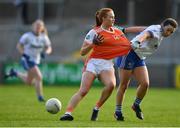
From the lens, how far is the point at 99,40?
14.1 metres

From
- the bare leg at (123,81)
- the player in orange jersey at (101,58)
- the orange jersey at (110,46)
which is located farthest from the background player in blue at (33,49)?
the player in orange jersey at (101,58)

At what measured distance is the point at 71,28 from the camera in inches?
1315

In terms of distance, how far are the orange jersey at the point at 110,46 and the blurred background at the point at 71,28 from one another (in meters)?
16.8

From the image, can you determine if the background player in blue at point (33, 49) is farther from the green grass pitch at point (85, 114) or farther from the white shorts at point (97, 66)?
the white shorts at point (97, 66)

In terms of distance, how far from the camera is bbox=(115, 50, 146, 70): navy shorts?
49.1 ft

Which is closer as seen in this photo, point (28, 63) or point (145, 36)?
point (145, 36)

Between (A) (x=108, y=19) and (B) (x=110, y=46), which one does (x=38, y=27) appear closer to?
(B) (x=110, y=46)

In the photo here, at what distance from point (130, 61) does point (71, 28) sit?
18555 millimetres

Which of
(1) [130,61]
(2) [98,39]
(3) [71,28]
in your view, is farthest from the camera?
(3) [71,28]

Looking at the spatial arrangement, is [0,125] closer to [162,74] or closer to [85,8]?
[162,74]

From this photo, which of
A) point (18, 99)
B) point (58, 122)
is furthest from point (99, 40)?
point (18, 99)

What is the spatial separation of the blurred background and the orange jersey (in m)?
16.8

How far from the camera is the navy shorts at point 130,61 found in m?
15.0

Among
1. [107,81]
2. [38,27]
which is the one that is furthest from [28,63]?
[107,81]
